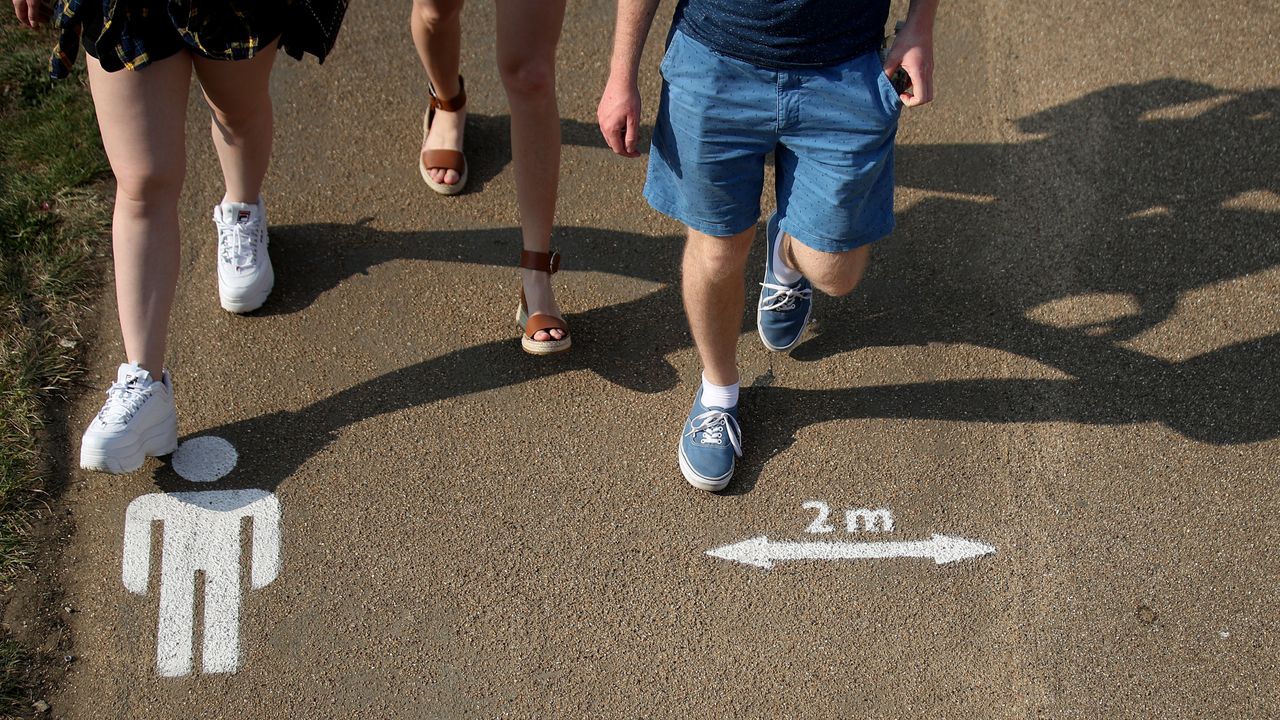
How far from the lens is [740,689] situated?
9.64ft

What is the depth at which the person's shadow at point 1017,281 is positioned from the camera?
3.49 metres

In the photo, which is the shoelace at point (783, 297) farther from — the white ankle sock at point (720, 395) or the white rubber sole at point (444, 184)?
the white rubber sole at point (444, 184)

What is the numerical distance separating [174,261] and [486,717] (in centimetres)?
173

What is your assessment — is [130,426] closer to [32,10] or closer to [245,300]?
[245,300]

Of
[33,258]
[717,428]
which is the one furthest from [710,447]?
[33,258]

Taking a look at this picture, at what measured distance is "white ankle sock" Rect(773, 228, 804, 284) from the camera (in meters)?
3.48

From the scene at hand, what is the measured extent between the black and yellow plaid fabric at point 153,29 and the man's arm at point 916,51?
1771 mm

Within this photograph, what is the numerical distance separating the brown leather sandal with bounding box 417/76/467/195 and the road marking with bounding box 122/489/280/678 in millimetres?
1416

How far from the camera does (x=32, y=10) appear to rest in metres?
2.77

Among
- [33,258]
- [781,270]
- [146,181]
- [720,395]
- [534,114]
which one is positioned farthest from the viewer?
[33,258]

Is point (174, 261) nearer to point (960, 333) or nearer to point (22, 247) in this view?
point (22, 247)

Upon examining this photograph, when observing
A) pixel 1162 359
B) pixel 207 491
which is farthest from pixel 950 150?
pixel 207 491

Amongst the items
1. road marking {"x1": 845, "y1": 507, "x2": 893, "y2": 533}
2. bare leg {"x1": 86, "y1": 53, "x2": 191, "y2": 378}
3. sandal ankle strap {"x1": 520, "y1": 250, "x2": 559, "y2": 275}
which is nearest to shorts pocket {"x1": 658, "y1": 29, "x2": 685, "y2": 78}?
sandal ankle strap {"x1": 520, "y1": 250, "x2": 559, "y2": 275}

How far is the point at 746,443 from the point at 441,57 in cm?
187
